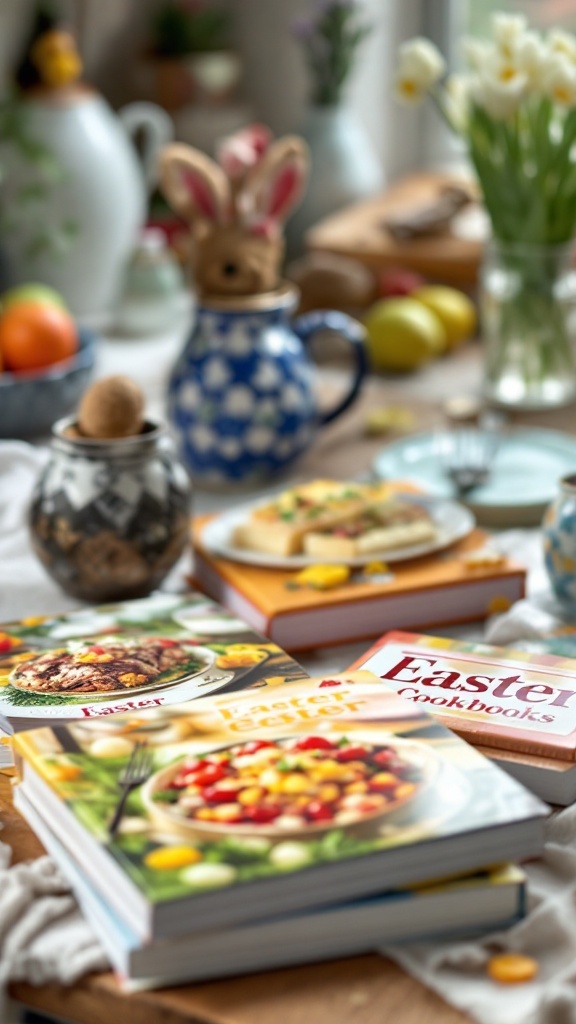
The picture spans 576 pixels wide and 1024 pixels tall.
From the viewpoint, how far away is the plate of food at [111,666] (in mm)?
705

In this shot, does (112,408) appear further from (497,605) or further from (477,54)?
(477,54)

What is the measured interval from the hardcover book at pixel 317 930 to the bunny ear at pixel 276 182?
0.67 meters

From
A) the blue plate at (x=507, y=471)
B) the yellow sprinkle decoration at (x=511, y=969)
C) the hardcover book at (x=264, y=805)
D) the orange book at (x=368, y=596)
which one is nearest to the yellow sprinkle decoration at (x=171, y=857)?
the hardcover book at (x=264, y=805)

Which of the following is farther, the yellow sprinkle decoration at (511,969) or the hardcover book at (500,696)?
the hardcover book at (500,696)

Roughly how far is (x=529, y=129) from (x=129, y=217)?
0.58m

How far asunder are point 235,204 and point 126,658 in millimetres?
487

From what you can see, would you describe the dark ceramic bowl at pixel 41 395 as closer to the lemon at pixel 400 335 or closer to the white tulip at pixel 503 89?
the lemon at pixel 400 335

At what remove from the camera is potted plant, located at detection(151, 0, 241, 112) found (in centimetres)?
197

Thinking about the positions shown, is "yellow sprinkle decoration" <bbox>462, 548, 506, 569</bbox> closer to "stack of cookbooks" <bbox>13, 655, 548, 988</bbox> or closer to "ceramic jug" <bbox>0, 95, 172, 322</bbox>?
"stack of cookbooks" <bbox>13, 655, 548, 988</bbox>

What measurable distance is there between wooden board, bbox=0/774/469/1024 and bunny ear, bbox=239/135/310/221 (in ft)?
2.30

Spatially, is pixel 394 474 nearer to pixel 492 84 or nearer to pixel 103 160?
pixel 492 84

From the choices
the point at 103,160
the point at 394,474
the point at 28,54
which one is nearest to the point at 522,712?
the point at 394,474

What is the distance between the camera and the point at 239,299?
111cm

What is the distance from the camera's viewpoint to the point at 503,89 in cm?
113
